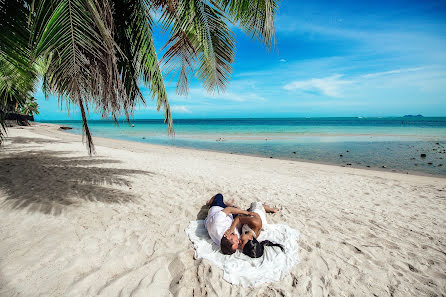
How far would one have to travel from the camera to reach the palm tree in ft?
7.92

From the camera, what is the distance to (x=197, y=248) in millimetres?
2883

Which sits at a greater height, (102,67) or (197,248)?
(102,67)

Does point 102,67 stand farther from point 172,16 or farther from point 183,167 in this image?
point 183,167

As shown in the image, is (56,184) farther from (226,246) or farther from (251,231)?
(251,231)

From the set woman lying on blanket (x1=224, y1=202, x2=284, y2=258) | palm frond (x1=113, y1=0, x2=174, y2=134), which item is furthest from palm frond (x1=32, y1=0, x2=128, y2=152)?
woman lying on blanket (x1=224, y1=202, x2=284, y2=258)

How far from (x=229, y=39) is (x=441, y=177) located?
9.62 m

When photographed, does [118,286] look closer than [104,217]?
Yes

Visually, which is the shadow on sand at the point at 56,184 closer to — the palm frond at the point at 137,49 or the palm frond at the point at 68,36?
the palm frond at the point at 137,49

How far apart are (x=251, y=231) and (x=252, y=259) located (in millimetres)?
493

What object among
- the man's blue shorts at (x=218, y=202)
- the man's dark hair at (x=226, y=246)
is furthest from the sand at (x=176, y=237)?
the man's blue shorts at (x=218, y=202)

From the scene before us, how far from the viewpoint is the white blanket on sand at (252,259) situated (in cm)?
246

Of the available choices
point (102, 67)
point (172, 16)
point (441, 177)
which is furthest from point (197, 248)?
point (441, 177)

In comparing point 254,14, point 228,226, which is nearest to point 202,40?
point 254,14

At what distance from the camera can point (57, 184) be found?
487cm
